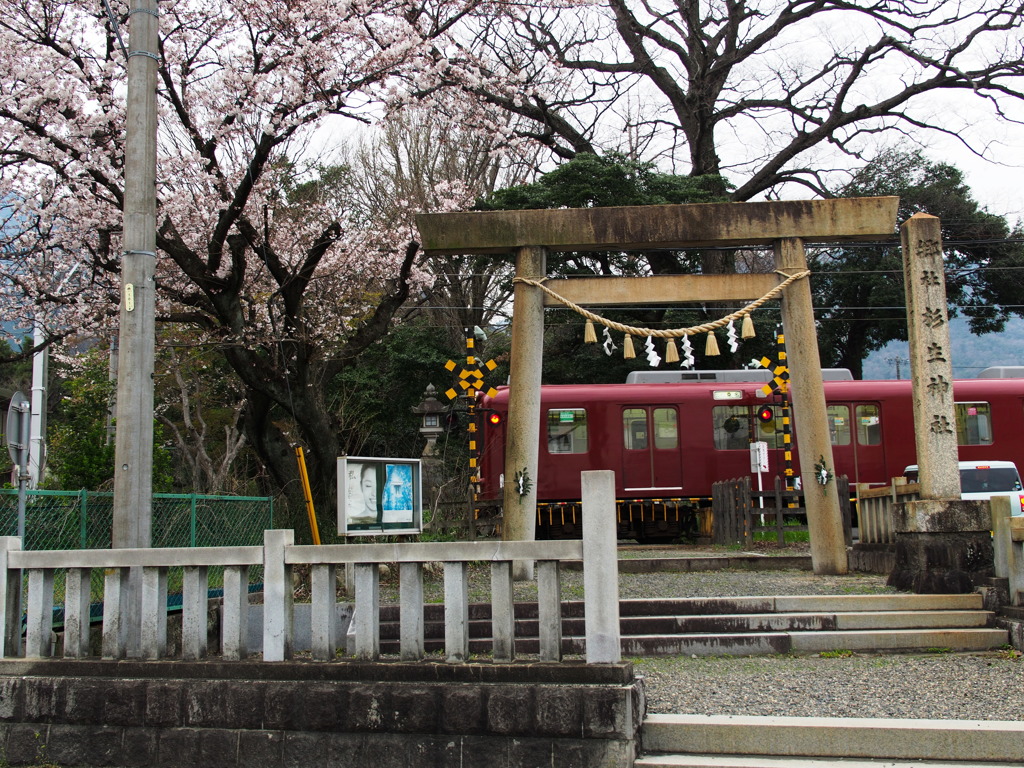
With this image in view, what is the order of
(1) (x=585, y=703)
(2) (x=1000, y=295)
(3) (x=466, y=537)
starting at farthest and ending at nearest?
(2) (x=1000, y=295) < (3) (x=466, y=537) < (1) (x=585, y=703)

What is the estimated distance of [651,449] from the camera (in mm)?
19047

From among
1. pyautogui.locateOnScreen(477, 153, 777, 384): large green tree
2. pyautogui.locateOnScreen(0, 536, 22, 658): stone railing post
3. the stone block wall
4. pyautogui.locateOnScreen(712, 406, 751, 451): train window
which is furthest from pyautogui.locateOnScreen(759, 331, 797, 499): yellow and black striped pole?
pyautogui.locateOnScreen(0, 536, 22, 658): stone railing post

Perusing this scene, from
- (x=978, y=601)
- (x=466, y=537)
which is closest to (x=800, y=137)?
(x=466, y=537)

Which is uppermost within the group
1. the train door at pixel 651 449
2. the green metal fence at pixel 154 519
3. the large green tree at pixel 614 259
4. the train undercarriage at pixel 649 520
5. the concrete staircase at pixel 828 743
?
the large green tree at pixel 614 259

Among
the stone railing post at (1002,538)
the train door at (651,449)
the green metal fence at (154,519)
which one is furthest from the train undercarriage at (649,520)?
the stone railing post at (1002,538)

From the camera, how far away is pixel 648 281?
34.6ft

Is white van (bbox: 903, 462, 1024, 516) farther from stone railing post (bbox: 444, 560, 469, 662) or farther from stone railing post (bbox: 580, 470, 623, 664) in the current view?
stone railing post (bbox: 444, 560, 469, 662)

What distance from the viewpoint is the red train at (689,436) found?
18969mm

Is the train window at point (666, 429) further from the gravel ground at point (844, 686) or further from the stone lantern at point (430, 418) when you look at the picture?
the gravel ground at point (844, 686)

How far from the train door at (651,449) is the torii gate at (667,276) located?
826cm

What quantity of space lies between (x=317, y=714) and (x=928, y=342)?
663cm

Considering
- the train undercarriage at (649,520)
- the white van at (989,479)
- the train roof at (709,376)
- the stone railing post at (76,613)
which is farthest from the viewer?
the train roof at (709,376)

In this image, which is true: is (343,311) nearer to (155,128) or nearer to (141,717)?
(155,128)

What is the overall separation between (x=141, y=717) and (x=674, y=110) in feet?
80.6
